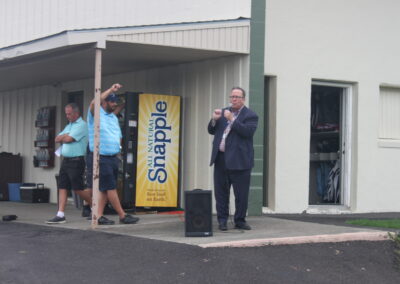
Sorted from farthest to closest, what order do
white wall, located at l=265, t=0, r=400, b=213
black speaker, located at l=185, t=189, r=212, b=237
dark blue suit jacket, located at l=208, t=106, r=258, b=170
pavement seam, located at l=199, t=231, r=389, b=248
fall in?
white wall, located at l=265, t=0, r=400, b=213
dark blue suit jacket, located at l=208, t=106, r=258, b=170
black speaker, located at l=185, t=189, r=212, b=237
pavement seam, located at l=199, t=231, r=389, b=248

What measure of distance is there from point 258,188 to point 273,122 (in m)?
1.27

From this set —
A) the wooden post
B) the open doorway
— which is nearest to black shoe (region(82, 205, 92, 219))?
the wooden post

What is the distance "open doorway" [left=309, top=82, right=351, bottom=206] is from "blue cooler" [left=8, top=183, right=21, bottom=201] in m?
6.60

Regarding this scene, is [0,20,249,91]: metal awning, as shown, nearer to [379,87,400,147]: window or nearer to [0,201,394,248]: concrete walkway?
[0,201,394,248]: concrete walkway

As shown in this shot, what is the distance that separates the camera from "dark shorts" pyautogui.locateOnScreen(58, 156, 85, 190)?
10555 mm

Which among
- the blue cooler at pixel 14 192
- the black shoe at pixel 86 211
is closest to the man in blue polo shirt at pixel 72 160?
the black shoe at pixel 86 211

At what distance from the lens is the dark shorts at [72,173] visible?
34.6 ft

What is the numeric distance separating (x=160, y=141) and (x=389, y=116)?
4473mm

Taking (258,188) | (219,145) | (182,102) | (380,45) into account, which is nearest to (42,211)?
(182,102)

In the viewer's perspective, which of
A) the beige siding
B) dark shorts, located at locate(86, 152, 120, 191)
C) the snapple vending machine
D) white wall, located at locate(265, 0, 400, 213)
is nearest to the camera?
dark shorts, located at locate(86, 152, 120, 191)

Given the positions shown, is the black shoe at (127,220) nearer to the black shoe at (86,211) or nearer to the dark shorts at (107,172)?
the dark shorts at (107,172)

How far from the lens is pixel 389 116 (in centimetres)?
1354

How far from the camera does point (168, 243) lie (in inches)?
325

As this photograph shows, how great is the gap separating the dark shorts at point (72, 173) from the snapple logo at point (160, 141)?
1762 mm
